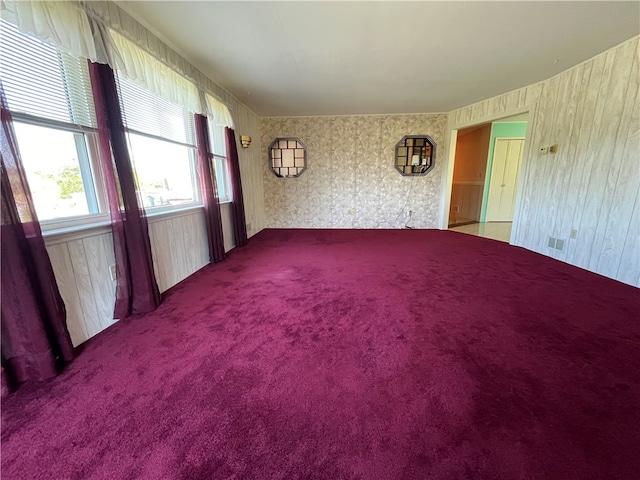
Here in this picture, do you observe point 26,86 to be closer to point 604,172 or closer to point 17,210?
point 17,210

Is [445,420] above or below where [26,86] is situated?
below

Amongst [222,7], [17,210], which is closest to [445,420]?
[17,210]

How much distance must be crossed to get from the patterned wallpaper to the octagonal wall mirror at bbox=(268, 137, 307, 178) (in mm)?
103

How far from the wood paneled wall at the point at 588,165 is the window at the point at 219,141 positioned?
433 cm

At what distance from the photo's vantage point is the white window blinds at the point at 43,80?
1346 mm

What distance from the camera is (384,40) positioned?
8.00 feet

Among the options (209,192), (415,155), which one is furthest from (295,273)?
(415,155)

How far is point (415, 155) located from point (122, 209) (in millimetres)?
5191

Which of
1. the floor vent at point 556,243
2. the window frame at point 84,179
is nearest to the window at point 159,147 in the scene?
the window frame at point 84,179

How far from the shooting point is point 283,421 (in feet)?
3.82

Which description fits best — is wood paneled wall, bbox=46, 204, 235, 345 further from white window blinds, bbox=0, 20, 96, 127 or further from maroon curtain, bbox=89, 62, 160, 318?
white window blinds, bbox=0, 20, 96, 127

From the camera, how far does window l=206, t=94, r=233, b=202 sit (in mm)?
3283

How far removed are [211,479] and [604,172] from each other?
427 cm

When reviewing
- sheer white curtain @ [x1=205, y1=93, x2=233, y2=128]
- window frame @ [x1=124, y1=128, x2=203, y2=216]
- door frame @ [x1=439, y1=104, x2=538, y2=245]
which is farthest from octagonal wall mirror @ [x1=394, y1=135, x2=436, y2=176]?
window frame @ [x1=124, y1=128, x2=203, y2=216]
